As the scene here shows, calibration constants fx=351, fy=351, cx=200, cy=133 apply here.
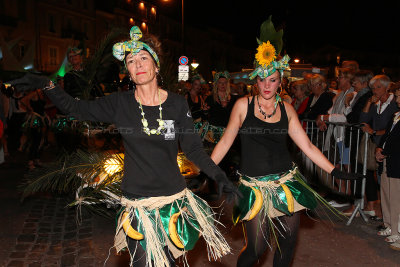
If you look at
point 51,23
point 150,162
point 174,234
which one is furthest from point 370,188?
point 51,23

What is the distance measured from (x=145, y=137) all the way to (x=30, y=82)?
84 cm

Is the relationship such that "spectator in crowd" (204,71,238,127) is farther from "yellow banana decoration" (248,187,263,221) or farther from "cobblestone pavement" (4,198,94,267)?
"yellow banana decoration" (248,187,263,221)

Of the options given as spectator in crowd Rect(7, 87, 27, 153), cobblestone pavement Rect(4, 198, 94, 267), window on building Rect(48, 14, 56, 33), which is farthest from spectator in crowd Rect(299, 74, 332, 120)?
window on building Rect(48, 14, 56, 33)

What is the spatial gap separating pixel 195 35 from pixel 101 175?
58.6 metres

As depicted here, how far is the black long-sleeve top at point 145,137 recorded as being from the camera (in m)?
2.42

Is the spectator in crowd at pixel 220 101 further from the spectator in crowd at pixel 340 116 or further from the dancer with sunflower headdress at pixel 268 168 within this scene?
the dancer with sunflower headdress at pixel 268 168

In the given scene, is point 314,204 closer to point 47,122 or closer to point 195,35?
point 47,122

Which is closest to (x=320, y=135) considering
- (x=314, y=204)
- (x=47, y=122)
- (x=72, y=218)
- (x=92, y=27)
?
(x=314, y=204)

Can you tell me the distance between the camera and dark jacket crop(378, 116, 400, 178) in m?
4.46

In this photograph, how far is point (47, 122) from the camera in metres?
8.72

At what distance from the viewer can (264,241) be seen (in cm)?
299

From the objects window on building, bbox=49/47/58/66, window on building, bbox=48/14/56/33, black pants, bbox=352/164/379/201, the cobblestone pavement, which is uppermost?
window on building, bbox=48/14/56/33

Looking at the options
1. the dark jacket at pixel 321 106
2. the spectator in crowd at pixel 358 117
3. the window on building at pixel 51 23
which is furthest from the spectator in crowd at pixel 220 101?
the window on building at pixel 51 23

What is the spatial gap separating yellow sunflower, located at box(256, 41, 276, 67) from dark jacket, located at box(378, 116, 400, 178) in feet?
7.59
